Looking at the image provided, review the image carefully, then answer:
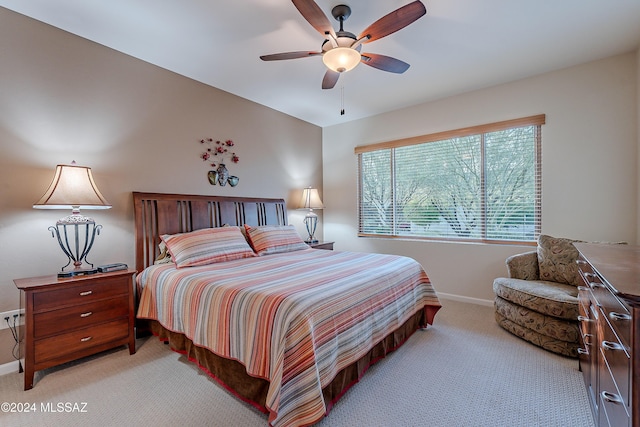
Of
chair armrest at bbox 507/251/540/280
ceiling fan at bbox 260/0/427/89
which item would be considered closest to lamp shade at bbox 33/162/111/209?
ceiling fan at bbox 260/0/427/89

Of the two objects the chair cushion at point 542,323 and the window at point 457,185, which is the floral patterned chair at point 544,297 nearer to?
the chair cushion at point 542,323

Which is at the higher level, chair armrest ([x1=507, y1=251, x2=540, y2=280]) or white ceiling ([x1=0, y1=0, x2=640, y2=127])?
white ceiling ([x1=0, y1=0, x2=640, y2=127])

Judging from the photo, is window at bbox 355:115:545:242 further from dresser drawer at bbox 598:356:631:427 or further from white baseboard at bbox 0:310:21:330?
white baseboard at bbox 0:310:21:330

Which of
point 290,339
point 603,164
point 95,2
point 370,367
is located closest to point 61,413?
point 290,339

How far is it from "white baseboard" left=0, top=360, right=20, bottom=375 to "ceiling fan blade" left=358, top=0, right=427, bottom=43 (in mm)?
3603

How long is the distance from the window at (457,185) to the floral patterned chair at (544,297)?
494 mm


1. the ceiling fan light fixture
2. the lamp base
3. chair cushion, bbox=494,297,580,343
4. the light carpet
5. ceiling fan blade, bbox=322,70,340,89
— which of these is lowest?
the light carpet

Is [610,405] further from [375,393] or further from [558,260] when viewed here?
[558,260]

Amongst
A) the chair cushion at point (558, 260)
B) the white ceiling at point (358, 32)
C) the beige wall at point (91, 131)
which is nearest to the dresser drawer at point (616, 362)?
the chair cushion at point (558, 260)

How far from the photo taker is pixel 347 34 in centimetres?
205

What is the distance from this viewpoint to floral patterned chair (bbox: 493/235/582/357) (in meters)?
2.28

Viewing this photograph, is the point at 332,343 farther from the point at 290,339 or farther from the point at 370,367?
the point at 370,367

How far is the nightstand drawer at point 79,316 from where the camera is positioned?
2.00m

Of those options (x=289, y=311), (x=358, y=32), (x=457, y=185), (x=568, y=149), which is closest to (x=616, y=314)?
(x=289, y=311)
